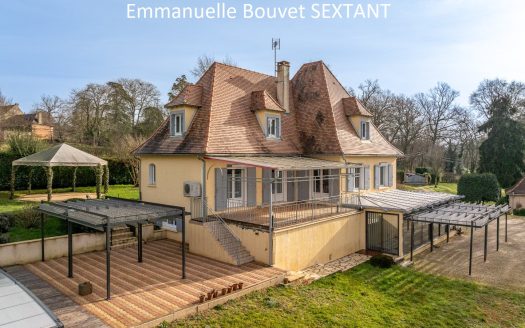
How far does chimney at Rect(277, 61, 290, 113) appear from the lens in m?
25.0

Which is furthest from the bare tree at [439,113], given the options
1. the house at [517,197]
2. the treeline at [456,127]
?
the house at [517,197]

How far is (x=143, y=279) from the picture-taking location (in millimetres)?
13828

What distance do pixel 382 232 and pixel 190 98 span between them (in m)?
13.3

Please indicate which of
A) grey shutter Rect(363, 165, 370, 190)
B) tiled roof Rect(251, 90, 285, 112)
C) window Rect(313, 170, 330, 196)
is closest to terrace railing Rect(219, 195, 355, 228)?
window Rect(313, 170, 330, 196)

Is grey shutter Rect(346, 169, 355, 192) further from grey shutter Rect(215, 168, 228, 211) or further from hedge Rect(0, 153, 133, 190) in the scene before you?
hedge Rect(0, 153, 133, 190)

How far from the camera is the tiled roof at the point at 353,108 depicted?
2500 centimetres

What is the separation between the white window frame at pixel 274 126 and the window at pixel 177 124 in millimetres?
5153

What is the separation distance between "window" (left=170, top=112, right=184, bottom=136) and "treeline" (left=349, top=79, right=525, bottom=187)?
40.0 meters

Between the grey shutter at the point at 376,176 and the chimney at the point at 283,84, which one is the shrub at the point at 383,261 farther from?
the chimney at the point at 283,84

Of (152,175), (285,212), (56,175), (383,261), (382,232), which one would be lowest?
(383,261)

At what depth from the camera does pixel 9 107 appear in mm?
61531

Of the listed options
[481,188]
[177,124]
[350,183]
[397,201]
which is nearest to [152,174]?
[177,124]

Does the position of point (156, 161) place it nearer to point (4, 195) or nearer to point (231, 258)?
point (231, 258)

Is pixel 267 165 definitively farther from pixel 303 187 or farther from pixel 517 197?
pixel 517 197
